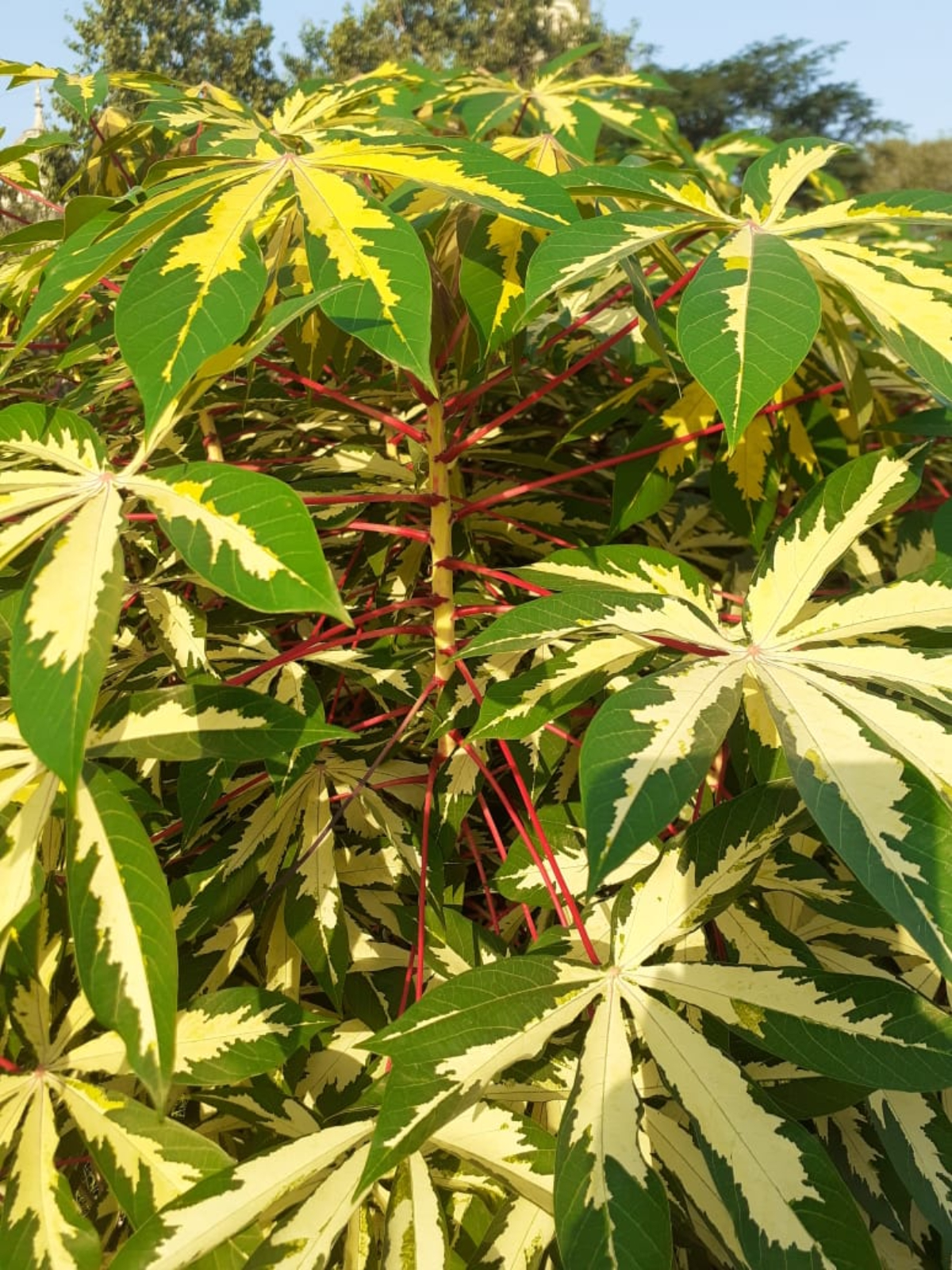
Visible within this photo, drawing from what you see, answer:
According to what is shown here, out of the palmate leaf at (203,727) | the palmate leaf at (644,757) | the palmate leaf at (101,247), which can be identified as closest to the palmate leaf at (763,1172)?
the palmate leaf at (644,757)

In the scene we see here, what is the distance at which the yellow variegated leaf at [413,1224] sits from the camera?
1.95 feet

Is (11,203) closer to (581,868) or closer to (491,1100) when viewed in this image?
(581,868)

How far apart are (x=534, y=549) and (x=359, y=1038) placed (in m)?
0.61

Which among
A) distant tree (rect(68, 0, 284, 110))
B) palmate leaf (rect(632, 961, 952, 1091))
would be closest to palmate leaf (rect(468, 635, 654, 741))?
palmate leaf (rect(632, 961, 952, 1091))

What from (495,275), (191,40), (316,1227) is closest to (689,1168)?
(316,1227)

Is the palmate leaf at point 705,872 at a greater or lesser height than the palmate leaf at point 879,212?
lesser

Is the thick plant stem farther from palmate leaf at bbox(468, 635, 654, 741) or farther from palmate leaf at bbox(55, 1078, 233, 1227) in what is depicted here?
palmate leaf at bbox(55, 1078, 233, 1227)

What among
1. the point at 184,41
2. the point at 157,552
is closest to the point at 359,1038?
the point at 157,552

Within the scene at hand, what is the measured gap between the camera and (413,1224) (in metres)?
0.61

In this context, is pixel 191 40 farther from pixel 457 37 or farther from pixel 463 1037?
pixel 463 1037

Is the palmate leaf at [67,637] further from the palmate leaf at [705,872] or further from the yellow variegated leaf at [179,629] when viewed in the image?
the palmate leaf at [705,872]

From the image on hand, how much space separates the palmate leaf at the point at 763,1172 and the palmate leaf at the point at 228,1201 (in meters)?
0.23

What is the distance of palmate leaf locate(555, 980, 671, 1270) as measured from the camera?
0.51 metres

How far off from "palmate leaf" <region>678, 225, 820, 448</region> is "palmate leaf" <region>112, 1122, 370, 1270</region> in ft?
1.75
